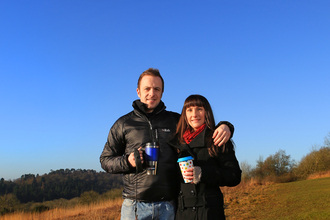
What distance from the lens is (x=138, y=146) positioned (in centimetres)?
319

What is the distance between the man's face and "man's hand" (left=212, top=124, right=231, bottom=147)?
0.93 meters

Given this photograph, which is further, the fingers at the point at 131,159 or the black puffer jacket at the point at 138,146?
the black puffer jacket at the point at 138,146

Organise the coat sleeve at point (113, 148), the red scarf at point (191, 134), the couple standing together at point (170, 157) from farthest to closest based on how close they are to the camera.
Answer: the coat sleeve at point (113, 148), the red scarf at point (191, 134), the couple standing together at point (170, 157)

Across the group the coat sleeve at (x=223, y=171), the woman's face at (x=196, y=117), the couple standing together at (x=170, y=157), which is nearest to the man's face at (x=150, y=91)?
the couple standing together at (x=170, y=157)

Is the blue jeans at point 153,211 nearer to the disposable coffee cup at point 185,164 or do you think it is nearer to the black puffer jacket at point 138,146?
the black puffer jacket at point 138,146

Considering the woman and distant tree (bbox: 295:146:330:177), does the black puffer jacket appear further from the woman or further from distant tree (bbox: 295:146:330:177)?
distant tree (bbox: 295:146:330:177)

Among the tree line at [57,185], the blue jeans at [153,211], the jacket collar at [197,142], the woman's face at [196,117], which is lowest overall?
the tree line at [57,185]

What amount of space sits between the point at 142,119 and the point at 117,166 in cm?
65

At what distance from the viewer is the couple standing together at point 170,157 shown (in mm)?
2820

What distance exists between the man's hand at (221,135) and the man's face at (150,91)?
0.93 metres

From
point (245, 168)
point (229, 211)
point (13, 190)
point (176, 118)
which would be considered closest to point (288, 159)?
point (245, 168)

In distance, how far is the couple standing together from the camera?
2.82m

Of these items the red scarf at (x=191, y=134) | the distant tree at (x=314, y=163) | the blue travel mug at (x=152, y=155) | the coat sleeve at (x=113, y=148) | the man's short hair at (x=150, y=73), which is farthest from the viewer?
the distant tree at (x=314, y=163)

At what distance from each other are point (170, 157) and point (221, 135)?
672 mm
